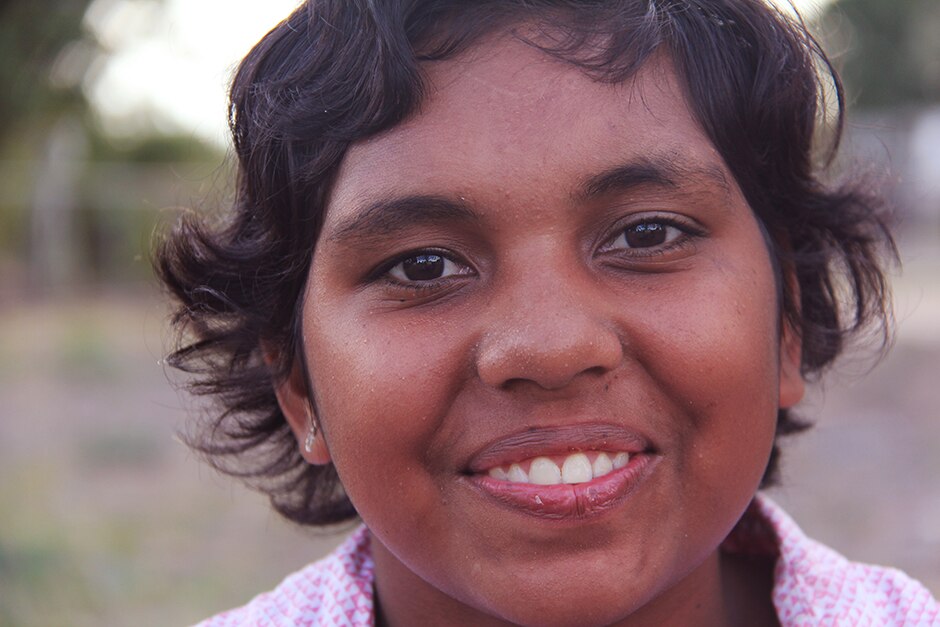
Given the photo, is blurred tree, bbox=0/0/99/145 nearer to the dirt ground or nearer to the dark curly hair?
the dirt ground

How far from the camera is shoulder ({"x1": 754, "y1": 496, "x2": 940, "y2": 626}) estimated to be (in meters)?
1.73

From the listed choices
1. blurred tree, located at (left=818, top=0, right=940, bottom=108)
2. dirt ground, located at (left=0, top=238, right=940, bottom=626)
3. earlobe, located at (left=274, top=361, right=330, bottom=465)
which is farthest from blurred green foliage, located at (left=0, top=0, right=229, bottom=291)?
blurred tree, located at (left=818, top=0, right=940, bottom=108)

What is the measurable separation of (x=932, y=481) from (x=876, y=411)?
4.93 ft

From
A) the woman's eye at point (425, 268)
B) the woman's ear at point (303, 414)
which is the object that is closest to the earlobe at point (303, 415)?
the woman's ear at point (303, 414)

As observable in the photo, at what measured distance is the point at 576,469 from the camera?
1.39 metres

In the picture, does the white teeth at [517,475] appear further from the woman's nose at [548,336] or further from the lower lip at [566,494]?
the woman's nose at [548,336]

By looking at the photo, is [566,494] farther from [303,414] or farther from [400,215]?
[303,414]

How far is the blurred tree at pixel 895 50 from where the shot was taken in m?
27.6

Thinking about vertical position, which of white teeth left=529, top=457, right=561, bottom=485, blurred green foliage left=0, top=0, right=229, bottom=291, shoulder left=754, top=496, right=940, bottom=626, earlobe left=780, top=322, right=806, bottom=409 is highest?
white teeth left=529, top=457, right=561, bottom=485

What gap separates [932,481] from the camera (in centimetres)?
499

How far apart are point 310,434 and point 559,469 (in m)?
0.54

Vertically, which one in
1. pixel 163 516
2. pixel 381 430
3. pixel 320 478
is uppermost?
pixel 381 430

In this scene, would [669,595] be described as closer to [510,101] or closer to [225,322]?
[510,101]

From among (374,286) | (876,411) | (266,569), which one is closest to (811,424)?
(374,286)
